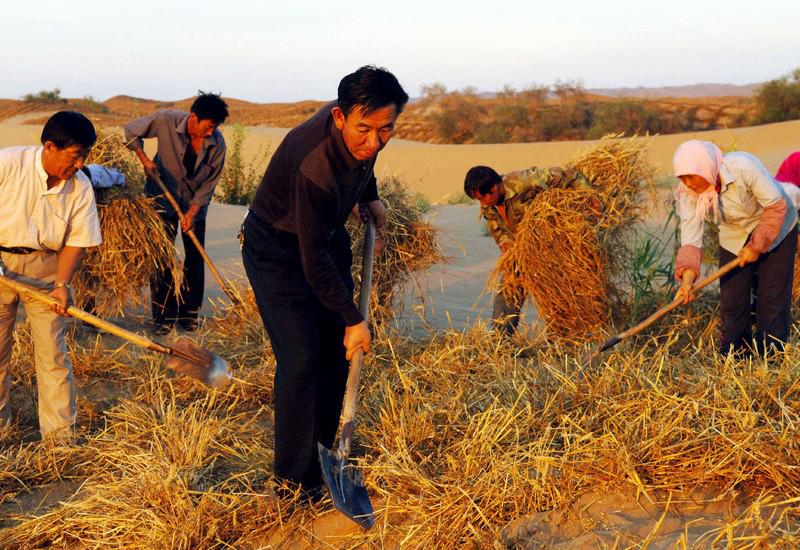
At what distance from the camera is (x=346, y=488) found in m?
3.26

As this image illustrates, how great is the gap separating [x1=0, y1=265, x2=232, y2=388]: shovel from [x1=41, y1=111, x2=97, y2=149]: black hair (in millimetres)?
660

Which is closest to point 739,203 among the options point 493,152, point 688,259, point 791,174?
point 688,259

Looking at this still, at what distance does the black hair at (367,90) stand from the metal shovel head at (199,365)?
1.70 m

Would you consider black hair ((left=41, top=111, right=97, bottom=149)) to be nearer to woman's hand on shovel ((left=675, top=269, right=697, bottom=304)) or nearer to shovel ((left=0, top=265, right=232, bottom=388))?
shovel ((left=0, top=265, right=232, bottom=388))

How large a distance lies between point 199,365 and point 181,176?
2.42m

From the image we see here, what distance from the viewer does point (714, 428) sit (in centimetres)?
336

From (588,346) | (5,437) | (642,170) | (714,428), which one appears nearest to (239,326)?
(5,437)

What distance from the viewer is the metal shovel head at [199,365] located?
4.09 m

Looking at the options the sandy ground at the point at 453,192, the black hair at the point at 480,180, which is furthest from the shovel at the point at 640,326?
the black hair at the point at 480,180

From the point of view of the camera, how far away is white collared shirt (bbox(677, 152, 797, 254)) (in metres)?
4.59

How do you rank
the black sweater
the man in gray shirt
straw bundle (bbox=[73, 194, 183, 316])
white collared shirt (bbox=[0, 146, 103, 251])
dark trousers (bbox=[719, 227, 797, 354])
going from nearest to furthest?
the black sweater < white collared shirt (bbox=[0, 146, 103, 251]) < dark trousers (bbox=[719, 227, 797, 354]) < straw bundle (bbox=[73, 194, 183, 316]) < the man in gray shirt

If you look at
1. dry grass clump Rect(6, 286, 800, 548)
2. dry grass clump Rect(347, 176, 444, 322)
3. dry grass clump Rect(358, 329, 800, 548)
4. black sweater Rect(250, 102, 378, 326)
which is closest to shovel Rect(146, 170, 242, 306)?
dry grass clump Rect(347, 176, 444, 322)

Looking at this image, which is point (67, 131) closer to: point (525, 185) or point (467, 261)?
point (525, 185)

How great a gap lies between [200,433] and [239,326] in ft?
6.58
